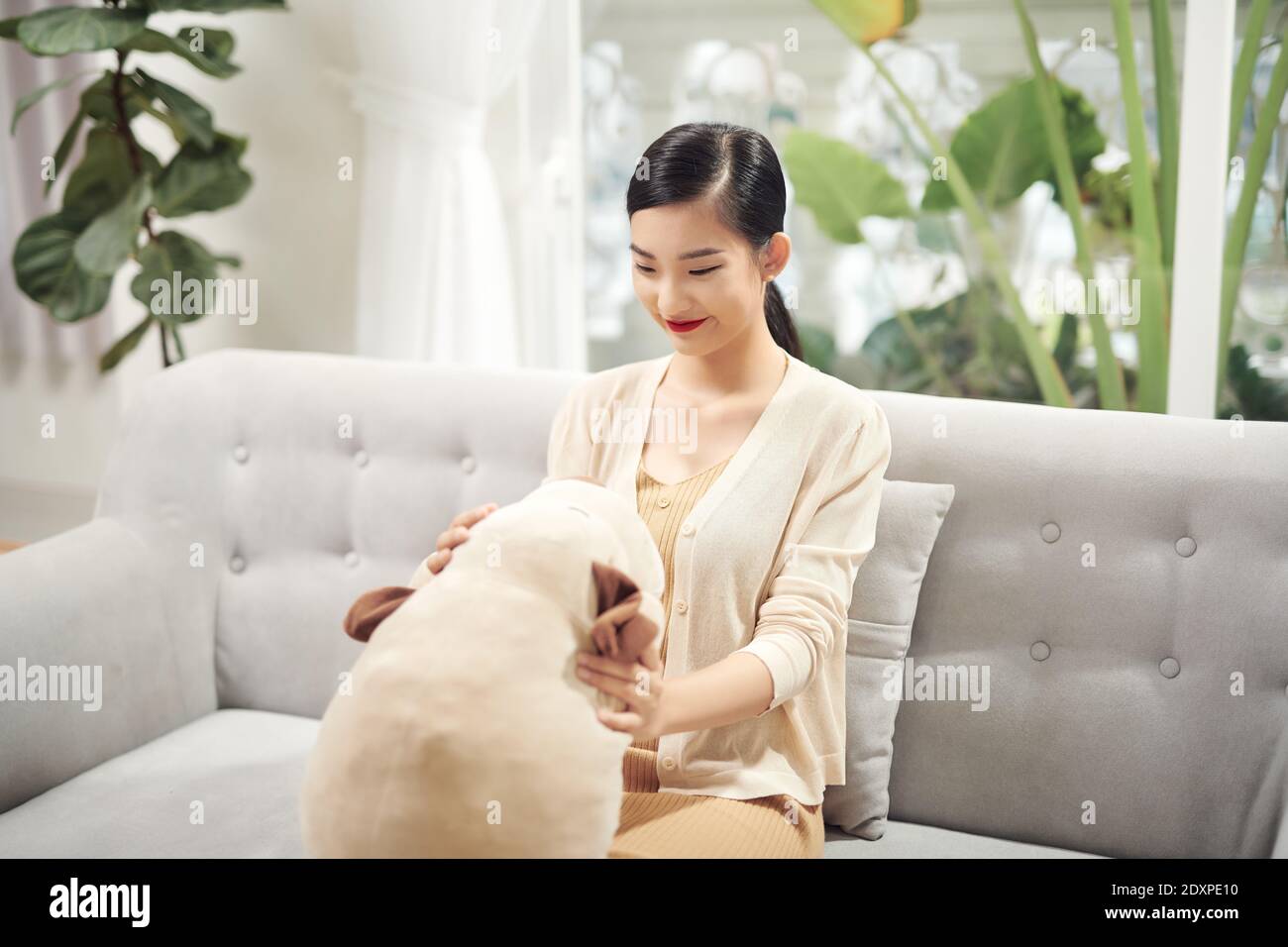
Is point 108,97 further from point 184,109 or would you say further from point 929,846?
point 929,846

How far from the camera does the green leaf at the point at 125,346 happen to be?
8.91ft

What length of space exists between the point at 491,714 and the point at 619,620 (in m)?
0.14

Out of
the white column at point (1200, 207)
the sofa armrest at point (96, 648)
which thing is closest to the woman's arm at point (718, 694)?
the sofa armrest at point (96, 648)

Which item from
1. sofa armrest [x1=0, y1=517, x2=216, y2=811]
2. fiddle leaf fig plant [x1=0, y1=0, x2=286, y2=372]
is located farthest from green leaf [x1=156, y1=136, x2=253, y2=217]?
sofa armrest [x1=0, y1=517, x2=216, y2=811]

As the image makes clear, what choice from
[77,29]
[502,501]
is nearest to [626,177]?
[77,29]

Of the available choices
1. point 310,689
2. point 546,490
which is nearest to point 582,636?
point 546,490

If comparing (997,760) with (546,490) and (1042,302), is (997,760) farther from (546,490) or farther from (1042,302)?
(1042,302)

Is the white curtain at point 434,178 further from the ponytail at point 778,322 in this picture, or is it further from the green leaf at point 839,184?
the ponytail at point 778,322

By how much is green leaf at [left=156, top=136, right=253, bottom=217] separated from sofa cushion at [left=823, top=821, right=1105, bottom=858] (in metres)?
1.96

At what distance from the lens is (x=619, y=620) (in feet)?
3.38

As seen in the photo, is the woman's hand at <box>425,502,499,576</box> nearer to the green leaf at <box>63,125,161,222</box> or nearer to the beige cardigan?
the beige cardigan

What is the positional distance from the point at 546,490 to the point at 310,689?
0.78 meters

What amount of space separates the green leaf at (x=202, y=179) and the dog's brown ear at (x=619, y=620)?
1920mm

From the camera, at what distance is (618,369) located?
1.46 meters
